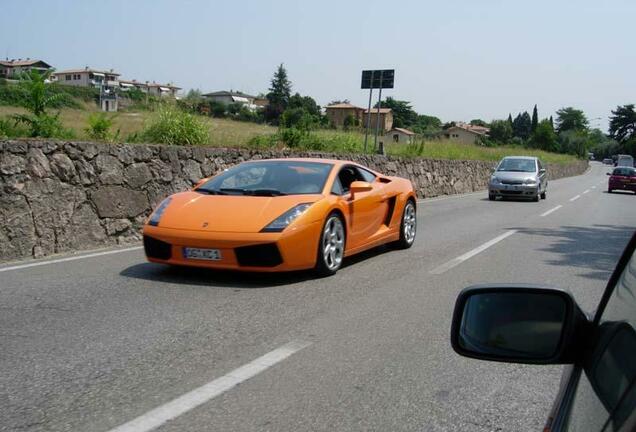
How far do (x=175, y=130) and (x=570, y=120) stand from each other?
16298cm

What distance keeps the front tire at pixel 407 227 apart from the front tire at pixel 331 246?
214cm

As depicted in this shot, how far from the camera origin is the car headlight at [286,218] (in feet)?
22.2

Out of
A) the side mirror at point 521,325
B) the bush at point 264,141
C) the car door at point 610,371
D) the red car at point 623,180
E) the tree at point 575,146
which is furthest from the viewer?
the tree at point 575,146

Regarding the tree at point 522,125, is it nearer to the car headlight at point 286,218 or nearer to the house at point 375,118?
the house at point 375,118

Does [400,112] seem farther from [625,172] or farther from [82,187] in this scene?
[82,187]

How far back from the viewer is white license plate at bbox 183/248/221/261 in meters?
6.74

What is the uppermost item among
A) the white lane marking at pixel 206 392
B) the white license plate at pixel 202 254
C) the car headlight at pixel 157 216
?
the car headlight at pixel 157 216

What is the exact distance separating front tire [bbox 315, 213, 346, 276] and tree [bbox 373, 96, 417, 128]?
421ft

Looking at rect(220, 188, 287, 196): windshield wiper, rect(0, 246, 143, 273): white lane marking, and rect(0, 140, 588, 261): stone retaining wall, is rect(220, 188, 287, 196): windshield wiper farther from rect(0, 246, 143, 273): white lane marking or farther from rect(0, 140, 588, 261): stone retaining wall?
rect(0, 140, 588, 261): stone retaining wall

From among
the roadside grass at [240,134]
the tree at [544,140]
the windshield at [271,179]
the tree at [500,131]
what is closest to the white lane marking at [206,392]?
the windshield at [271,179]

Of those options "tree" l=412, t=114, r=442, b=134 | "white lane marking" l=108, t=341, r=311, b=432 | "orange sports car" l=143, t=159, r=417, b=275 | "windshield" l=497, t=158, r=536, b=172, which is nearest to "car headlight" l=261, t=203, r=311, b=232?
"orange sports car" l=143, t=159, r=417, b=275

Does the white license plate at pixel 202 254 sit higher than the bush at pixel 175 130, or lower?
lower

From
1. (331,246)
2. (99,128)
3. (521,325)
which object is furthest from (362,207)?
(521,325)

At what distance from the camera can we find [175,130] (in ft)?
42.1
